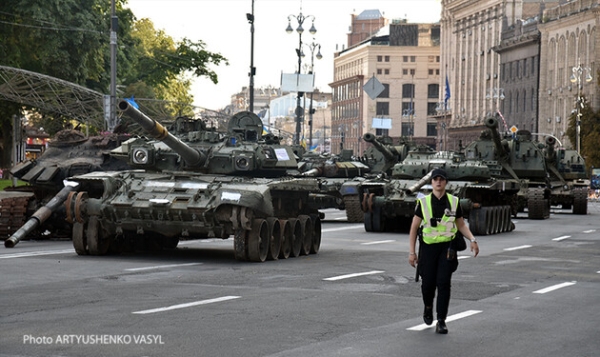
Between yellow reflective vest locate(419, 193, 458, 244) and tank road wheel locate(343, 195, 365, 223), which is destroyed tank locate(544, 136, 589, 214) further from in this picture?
yellow reflective vest locate(419, 193, 458, 244)

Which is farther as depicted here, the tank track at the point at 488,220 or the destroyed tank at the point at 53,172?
the tank track at the point at 488,220

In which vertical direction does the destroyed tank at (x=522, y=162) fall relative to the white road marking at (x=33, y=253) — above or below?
above

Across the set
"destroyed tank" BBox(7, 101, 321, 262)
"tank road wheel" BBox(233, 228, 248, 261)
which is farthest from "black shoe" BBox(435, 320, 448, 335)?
"tank road wheel" BBox(233, 228, 248, 261)

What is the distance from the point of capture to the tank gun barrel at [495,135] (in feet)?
124

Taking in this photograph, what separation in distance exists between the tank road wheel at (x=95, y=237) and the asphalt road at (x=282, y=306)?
1.14 feet

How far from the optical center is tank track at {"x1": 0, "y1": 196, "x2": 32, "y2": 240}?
25906mm

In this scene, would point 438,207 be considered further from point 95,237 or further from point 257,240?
point 95,237

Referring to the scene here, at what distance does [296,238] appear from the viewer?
73.0ft

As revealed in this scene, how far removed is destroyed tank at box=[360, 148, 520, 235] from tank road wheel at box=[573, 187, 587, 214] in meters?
14.2

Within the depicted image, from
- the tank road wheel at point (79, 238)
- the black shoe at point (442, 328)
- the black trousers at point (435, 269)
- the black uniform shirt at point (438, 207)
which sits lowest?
the black shoe at point (442, 328)

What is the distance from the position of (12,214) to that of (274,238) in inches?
282

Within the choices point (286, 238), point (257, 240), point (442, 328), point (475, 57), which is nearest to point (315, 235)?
point (286, 238)

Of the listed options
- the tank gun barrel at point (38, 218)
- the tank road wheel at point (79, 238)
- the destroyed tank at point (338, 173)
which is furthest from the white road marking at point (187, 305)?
the destroyed tank at point (338, 173)

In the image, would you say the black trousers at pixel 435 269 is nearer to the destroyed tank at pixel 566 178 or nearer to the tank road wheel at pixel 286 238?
the tank road wheel at pixel 286 238
